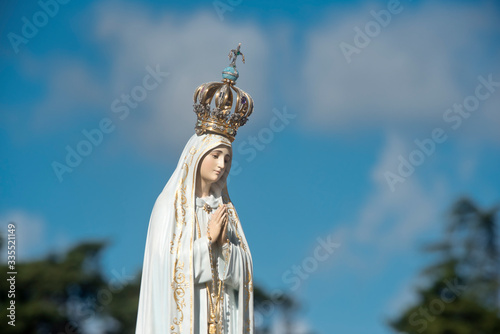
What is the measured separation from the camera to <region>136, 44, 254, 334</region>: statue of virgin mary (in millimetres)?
12375

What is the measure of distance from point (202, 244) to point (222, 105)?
182 centimetres

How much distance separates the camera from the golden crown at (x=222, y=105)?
1322cm

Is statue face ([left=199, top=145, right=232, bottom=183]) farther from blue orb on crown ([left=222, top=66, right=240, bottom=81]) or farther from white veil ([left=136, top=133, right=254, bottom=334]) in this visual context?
blue orb on crown ([left=222, top=66, right=240, bottom=81])

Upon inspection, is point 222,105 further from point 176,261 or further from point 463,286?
point 463,286

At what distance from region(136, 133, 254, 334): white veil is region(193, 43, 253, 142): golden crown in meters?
0.14

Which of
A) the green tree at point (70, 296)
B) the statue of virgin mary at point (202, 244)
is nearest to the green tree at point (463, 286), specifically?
the green tree at point (70, 296)

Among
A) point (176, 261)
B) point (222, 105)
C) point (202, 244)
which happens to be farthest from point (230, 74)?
point (176, 261)

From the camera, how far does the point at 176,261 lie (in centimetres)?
1248

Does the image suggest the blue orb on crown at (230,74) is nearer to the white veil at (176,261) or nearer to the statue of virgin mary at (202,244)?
A: the statue of virgin mary at (202,244)

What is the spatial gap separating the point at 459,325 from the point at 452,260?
1726 millimetres

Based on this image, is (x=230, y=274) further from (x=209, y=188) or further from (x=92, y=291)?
(x=92, y=291)

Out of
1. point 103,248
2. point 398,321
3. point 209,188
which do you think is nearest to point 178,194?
point 209,188

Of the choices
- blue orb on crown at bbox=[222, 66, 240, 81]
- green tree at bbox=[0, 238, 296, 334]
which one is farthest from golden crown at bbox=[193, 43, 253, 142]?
green tree at bbox=[0, 238, 296, 334]

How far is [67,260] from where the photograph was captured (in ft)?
85.8
